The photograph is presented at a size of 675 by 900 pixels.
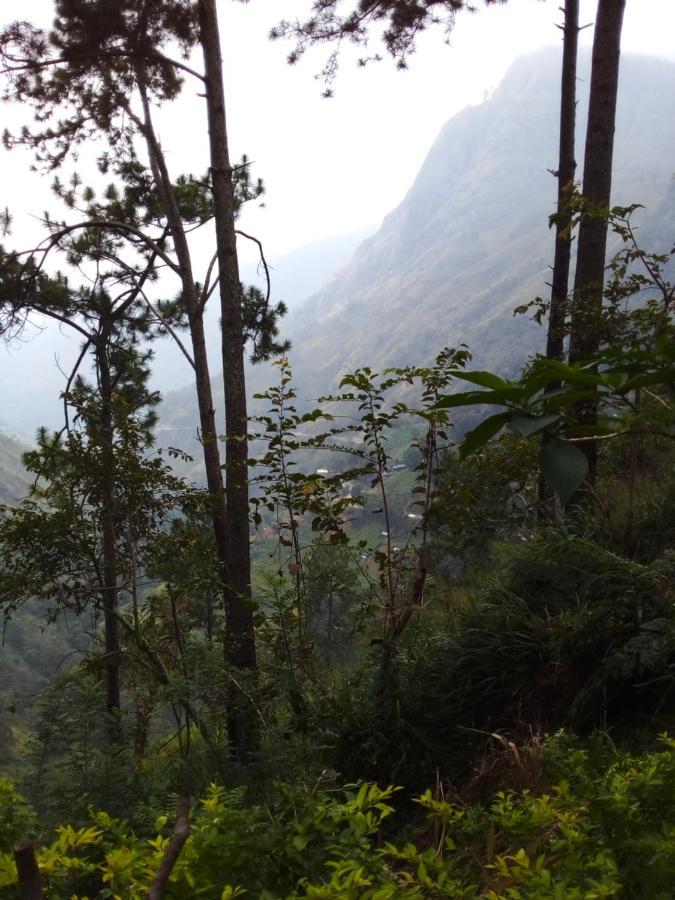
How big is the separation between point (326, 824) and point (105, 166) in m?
9.44

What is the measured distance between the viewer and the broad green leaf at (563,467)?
0.75 metres

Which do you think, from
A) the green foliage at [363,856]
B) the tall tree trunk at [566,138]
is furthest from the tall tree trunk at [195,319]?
the green foliage at [363,856]

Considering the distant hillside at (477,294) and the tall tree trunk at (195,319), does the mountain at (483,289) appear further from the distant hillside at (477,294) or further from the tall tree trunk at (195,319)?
the tall tree trunk at (195,319)

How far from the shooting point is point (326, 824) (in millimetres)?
1226

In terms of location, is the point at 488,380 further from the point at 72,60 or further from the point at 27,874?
the point at 72,60

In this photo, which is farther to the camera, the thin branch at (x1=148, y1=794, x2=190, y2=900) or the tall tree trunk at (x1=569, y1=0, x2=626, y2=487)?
the tall tree trunk at (x1=569, y1=0, x2=626, y2=487)

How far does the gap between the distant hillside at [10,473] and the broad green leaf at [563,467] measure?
319 ft

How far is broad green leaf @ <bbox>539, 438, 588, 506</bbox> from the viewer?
0.75m

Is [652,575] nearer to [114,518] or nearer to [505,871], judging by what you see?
[505,871]

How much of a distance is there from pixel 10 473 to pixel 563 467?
115301mm

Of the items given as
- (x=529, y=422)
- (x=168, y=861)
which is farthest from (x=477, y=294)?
(x=168, y=861)

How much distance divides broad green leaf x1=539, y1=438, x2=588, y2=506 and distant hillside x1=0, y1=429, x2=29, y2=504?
319 ft

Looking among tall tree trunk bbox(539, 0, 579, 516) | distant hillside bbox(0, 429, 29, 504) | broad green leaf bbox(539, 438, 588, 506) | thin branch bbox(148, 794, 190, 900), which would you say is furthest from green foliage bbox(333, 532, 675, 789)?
distant hillside bbox(0, 429, 29, 504)

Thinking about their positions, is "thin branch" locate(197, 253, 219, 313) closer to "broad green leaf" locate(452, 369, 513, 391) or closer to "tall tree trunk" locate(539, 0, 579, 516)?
"tall tree trunk" locate(539, 0, 579, 516)
